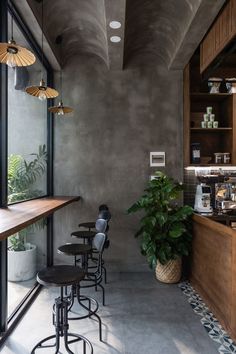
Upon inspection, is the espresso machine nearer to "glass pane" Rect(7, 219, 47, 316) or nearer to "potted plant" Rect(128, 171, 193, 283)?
"potted plant" Rect(128, 171, 193, 283)

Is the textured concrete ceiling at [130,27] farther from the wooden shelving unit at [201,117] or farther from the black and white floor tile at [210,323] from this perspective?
the black and white floor tile at [210,323]

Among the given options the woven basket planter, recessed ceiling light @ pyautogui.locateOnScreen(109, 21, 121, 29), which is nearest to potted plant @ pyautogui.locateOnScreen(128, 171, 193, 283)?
the woven basket planter

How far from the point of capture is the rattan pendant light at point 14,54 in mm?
1860

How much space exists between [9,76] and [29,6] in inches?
27.2

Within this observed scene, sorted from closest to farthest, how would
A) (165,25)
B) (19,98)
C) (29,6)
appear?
(29,6)
(19,98)
(165,25)

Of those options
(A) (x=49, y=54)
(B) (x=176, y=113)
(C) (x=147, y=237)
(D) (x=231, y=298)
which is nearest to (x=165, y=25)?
(B) (x=176, y=113)

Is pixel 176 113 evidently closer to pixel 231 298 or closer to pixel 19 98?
pixel 19 98

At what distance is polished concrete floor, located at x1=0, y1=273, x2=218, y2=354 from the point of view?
2402mm

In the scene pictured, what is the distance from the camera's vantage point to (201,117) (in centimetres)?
450

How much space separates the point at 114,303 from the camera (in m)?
3.23

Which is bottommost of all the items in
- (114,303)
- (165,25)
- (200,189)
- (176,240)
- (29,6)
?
(114,303)

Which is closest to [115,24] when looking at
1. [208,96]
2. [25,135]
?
[25,135]

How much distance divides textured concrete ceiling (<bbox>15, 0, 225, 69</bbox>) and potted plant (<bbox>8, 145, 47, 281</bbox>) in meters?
1.55

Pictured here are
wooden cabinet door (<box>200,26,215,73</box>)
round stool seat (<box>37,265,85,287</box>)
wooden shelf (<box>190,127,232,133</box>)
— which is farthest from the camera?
wooden shelf (<box>190,127,232,133</box>)
